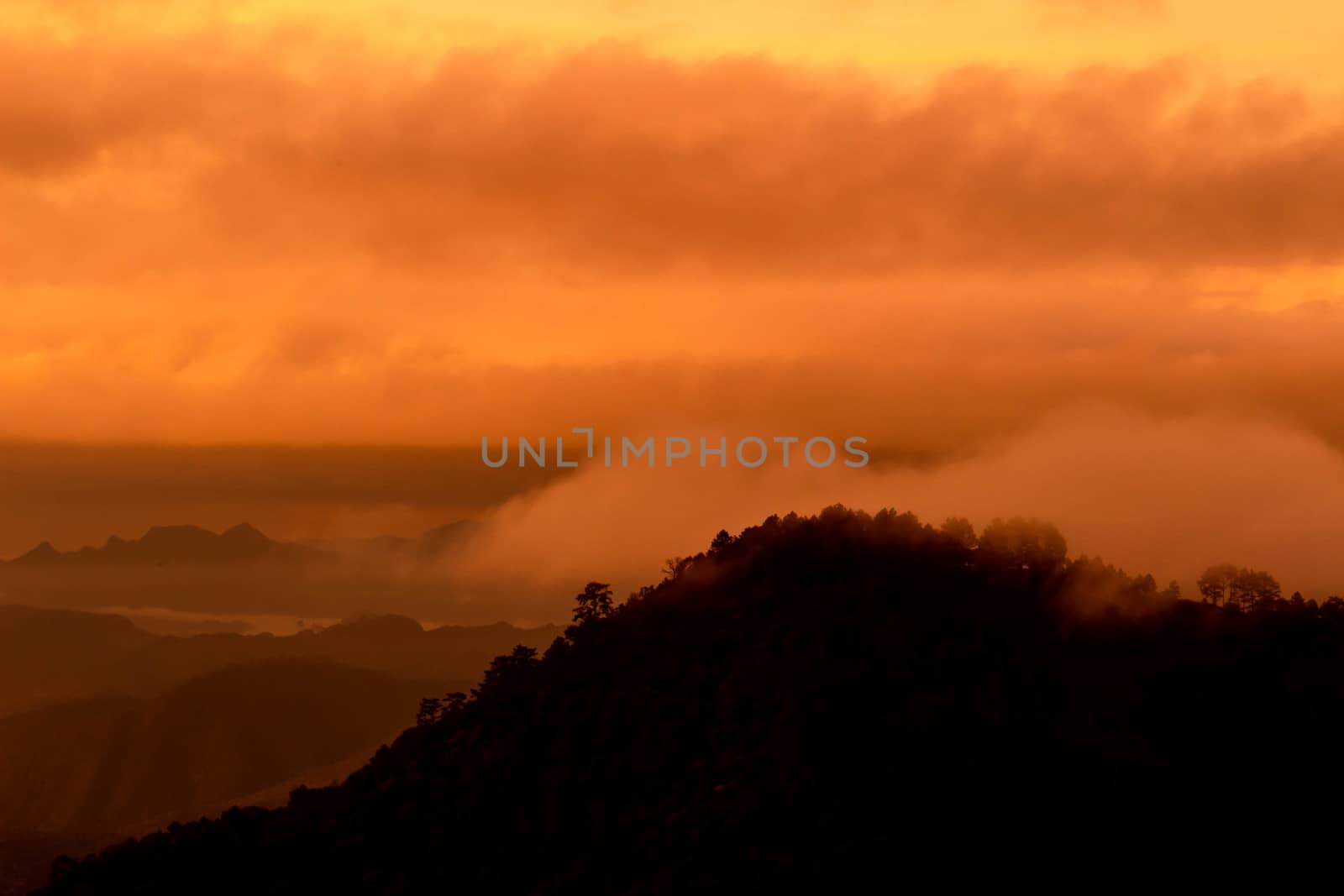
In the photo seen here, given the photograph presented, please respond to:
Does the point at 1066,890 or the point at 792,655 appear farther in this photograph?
the point at 792,655

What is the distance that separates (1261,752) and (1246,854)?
20.7 m

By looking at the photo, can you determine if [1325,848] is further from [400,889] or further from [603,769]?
[400,889]

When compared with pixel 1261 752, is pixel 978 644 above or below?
above

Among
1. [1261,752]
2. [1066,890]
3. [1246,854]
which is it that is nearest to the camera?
[1066,890]

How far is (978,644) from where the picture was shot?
649 feet

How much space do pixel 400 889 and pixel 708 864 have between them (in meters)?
47.5

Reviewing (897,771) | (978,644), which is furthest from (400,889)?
(978,644)

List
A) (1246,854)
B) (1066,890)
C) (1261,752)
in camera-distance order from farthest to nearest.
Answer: (1261,752) < (1246,854) < (1066,890)

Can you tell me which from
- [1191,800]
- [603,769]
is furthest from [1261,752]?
[603,769]

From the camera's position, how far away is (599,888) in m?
178

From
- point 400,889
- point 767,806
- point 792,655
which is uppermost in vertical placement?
point 792,655

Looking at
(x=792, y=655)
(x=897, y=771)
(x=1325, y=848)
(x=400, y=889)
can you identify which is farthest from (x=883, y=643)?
(x=400, y=889)

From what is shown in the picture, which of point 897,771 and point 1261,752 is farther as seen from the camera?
point 1261,752

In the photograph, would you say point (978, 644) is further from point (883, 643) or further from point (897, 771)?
point (897, 771)
